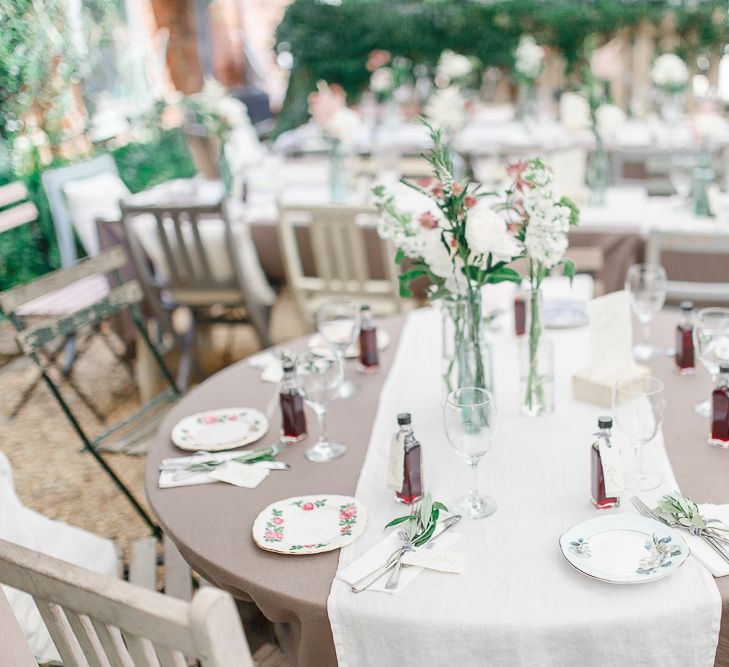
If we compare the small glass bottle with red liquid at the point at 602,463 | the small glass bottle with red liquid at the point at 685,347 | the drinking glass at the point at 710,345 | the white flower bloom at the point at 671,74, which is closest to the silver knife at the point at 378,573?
the small glass bottle with red liquid at the point at 602,463

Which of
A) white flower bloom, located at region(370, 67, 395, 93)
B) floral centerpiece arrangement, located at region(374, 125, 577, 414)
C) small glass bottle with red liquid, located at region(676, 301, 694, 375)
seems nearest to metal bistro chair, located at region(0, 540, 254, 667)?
floral centerpiece arrangement, located at region(374, 125, 577, 414)

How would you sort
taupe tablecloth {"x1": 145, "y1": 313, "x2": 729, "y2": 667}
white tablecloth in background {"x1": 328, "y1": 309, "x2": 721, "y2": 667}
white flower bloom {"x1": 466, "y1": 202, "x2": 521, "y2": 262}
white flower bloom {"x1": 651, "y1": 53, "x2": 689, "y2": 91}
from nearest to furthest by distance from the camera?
white tablecloth in background {"x1": 328, "y1": 309, "x2": 721, "y2": 667} → taupe tablecloth {"x1": 145, "y1": 313, "x2": 729, "y2": 667} → white flower bloom {"x1": 466, "y1": 202, "x2": 521, "y2": 262} → white flower bloom {"x1": 651, "y1": 53, "x2": 689, "y2": 91}

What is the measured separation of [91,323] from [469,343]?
1.25m

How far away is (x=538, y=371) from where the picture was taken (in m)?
1.82

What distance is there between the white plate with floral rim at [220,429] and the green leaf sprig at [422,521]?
19.3 inches

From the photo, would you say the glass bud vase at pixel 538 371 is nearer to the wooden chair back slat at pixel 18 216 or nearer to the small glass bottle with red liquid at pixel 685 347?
the small glass bottle with red liquid at pixel 685 347

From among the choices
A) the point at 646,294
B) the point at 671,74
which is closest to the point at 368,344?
the point at 646,294

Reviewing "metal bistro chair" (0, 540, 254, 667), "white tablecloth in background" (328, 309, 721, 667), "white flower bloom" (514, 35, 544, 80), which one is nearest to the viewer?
"metal bistro chair" (0, 540, 254, 667)

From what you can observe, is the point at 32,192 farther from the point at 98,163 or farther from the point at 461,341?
the point at 461,341

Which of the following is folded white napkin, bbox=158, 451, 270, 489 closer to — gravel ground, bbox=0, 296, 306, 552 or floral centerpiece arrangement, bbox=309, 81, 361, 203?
gravel ground, bbox=0, 296, 306, 552

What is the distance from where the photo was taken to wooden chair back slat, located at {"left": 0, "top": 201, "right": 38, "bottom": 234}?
4.23m

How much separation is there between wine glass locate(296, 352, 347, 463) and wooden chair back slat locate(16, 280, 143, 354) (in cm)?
83

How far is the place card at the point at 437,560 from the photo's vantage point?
133cm

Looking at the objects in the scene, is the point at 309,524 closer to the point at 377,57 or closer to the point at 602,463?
the point at 602,463
